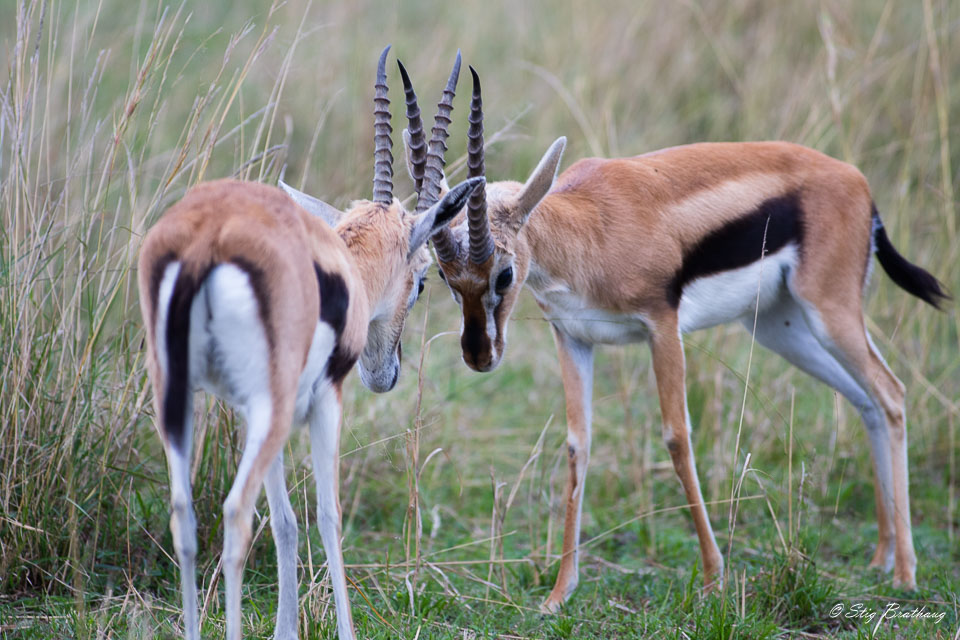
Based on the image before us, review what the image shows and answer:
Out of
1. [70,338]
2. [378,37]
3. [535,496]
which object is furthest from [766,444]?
[378,37]

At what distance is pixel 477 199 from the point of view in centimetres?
364

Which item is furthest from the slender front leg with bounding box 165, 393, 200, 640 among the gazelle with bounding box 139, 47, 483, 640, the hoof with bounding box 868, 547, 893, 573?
the hoof with bounding box 868, 547, 893, 573

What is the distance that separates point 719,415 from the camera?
512cm

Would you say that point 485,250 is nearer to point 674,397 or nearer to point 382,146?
point 382,146

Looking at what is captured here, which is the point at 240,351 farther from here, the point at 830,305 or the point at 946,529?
the point at 946,529

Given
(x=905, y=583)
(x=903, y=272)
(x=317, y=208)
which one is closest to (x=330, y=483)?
(x=317, y=208)

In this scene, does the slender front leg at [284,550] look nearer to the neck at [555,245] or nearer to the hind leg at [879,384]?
the neck at [555,245]

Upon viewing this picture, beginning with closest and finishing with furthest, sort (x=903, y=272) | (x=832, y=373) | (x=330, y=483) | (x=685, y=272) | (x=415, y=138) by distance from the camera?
(x=330, y=483) < (x=415, y=138) < (x=685, y=272) < (x=903, y=272) < (x=832, y=373)

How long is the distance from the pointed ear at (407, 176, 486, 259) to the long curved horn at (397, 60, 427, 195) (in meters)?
0.36

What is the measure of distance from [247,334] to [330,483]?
735 millimetres

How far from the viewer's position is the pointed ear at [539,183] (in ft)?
12.6

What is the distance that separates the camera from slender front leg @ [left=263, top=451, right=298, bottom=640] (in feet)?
9.69

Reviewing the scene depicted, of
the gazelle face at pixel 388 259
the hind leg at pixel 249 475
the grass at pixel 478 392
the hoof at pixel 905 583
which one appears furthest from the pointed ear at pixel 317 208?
the hoof at pixel 905 583

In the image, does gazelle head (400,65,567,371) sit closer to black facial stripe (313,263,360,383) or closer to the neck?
the neck
